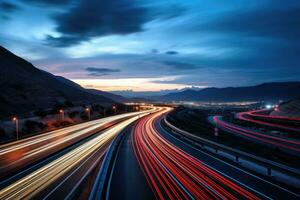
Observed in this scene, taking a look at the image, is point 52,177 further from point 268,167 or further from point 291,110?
point 291,110

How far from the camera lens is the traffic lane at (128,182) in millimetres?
14102

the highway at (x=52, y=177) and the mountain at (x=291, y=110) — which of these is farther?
the mountain at (x=291, y=110)

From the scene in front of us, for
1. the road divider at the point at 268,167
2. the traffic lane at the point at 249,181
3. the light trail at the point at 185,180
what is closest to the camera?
the traffic lane at the point at 249,181

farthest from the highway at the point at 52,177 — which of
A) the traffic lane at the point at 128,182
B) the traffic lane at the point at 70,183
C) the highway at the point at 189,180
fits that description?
the highway at the point at 189,180

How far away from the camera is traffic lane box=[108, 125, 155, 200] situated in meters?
14.1

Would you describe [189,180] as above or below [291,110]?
below

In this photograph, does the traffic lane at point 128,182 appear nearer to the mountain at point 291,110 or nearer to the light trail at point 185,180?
the light trail at point 185,180

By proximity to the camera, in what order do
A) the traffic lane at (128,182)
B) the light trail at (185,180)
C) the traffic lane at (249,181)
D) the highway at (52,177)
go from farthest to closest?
the highway at (52,177) → the traffic lane at (128,182) → the light trail at (185,180) → the traffic lane at (249,181)

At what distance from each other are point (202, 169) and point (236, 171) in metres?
1.99

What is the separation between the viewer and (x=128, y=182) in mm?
16750

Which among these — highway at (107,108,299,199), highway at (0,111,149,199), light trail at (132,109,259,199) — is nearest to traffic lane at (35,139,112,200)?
highway at (0,111,149,199)

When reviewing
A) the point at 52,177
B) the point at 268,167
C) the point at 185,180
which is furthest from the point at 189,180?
the point at 52,177

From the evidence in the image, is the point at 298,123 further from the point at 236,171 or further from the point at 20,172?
the point at 20,172

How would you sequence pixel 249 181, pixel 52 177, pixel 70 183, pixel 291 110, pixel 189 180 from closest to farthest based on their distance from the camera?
1. pixel 249 181
2. pixel 189 180
3. pixel 70 183
4. pixel 52 177
5. pixel 291 110
